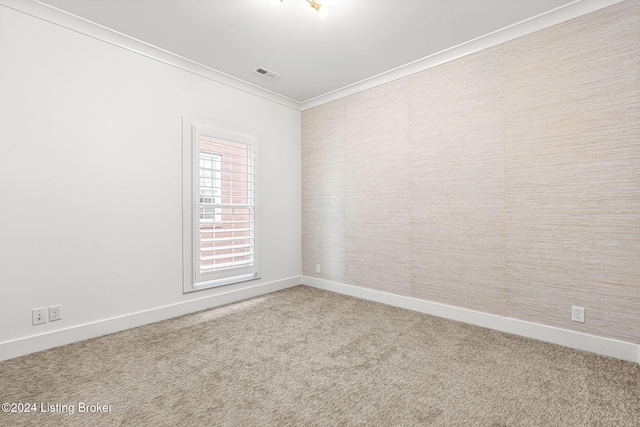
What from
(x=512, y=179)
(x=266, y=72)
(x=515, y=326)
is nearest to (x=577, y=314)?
(x=515, y=326)

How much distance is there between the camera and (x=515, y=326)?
8.49 ft

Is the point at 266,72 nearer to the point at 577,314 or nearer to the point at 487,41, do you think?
the point at 487,41

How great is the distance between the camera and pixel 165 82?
3.02m

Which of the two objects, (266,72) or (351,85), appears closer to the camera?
(266,72)

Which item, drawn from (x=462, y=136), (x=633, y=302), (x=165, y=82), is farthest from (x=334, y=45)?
(x=633, y=302)

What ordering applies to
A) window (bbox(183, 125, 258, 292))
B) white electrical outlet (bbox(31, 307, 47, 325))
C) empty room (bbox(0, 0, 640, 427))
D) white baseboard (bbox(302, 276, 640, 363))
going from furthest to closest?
window (bbox(183, 125, 258, 292))
white electrical outlet (bbox(31, 307, 47, 325))
white baseboard (bbox(302, 276, 640, 363))
empty room (bbox(0, 0, 640, 427))

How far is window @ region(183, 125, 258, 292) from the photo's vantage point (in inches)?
125

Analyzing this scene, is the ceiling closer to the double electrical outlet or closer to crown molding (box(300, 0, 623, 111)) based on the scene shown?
crown molding (box(300, 0, 623, 111))

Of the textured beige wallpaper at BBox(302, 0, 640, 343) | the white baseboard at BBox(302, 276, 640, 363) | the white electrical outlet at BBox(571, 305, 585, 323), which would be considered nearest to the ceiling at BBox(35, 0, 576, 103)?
the textured beige wallpaper at BBox(302, 0, 640, 343)

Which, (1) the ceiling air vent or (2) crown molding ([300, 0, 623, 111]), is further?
(1) the ceiling air vent

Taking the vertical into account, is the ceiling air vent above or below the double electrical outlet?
above

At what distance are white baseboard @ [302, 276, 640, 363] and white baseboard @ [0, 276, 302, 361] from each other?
142cm

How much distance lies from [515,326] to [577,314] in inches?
18.1

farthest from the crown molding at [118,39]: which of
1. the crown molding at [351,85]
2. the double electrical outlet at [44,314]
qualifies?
the double electrical outlet at [44,314]
